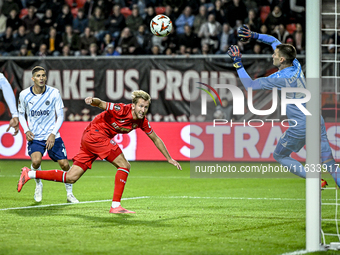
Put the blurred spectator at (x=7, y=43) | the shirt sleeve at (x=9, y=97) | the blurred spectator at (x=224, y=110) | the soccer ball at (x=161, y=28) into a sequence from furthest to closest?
the blurred spectator at (x=7, y=43) < the blurred spectator at (x=224, y=110) < the soccer ball at (x=161, y=28) < the shirt sleeve at (x=9, y=97)

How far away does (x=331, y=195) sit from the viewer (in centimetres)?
936

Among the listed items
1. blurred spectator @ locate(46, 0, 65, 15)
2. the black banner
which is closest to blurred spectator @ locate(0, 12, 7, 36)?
blurred spectator @ locate(46, 0, 65, 15)

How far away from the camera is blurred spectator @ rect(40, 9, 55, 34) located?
1811cm

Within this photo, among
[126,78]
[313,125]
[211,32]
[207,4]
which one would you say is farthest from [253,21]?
[313,125]

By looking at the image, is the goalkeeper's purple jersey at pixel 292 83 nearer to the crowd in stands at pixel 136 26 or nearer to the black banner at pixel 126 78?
the black banner at pixel 126 78

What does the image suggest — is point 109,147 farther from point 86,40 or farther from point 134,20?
point 134,20

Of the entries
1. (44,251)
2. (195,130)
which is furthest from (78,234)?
(195,130)

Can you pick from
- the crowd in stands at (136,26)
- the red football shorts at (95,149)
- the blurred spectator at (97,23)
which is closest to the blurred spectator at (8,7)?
the crowd in stands at (136,26)

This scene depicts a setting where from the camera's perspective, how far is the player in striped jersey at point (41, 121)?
344 inches

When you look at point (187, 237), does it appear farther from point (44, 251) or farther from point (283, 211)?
point (283, 211)

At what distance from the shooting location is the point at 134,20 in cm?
1738

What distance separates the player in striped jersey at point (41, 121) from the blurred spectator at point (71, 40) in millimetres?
8690

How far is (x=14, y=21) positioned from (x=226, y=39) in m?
7.37

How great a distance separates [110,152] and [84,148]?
384 mm
